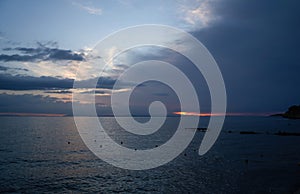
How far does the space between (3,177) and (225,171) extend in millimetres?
38134

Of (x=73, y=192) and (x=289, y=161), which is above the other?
(x=289, y=161)

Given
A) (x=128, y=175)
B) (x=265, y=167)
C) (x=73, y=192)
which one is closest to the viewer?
(x=73, y=192)

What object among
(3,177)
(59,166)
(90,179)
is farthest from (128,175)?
(3,177)

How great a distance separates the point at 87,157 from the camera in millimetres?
61750

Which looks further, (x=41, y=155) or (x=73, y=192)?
(x=41, y=155)

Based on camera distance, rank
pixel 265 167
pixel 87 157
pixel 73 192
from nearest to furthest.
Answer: pixel 73 192
pixel 265 167
pixel 87 157

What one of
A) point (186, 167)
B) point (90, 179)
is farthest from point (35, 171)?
point (186, 167)

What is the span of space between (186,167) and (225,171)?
312 inches

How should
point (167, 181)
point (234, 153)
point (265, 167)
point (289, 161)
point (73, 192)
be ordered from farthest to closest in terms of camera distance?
1. point (234, 153)
2. point (289, 161)
3. point (265, 167)
4. point (167, 181)
5. point (73, 192)

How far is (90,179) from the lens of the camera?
4034 cm

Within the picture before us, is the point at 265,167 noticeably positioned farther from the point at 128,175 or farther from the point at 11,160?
the point at 11,160

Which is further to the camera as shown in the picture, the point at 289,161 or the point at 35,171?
the point at 289,161

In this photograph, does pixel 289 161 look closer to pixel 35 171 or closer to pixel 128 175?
pixel 128 175

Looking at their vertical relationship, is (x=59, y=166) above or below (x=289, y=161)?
below
